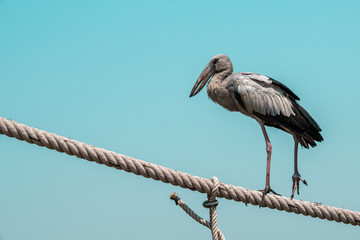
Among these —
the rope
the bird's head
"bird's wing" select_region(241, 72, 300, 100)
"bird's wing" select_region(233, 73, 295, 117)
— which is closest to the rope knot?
the rope

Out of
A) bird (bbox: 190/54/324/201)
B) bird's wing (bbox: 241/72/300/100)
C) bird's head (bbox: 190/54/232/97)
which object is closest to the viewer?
bird (bbox: 190/54/324/201)

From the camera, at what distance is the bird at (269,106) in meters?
6.62

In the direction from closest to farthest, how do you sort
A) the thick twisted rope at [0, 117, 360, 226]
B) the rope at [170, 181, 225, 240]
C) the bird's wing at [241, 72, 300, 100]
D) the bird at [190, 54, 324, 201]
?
the thick twisted rope at [0, 117, 360, 226] → the rope at [170, 181, 225, 240] → the bird at [190, 54, 324, 201] → the bird's wing at [241, 72, 300, 100]

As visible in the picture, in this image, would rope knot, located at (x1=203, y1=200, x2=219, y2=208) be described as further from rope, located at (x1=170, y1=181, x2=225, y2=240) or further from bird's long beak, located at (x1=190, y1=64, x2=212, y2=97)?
bird's long beak, located at (x1=190, y1=64, x2=212, y2=97)

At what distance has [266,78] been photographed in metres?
6.86

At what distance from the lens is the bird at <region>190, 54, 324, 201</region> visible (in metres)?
6.62

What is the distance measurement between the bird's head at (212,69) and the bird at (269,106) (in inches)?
19.6

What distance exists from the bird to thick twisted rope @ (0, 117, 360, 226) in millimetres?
1361

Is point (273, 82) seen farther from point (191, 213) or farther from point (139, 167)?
point (139, 167)

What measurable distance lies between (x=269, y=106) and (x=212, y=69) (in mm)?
1388

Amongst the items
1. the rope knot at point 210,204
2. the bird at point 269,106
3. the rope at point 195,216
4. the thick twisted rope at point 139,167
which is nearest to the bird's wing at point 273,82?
the bird at point 269,106

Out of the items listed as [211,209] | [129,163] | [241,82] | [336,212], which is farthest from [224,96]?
[129,163]

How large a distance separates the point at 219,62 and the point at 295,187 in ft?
7.16

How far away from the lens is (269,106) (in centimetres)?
673
